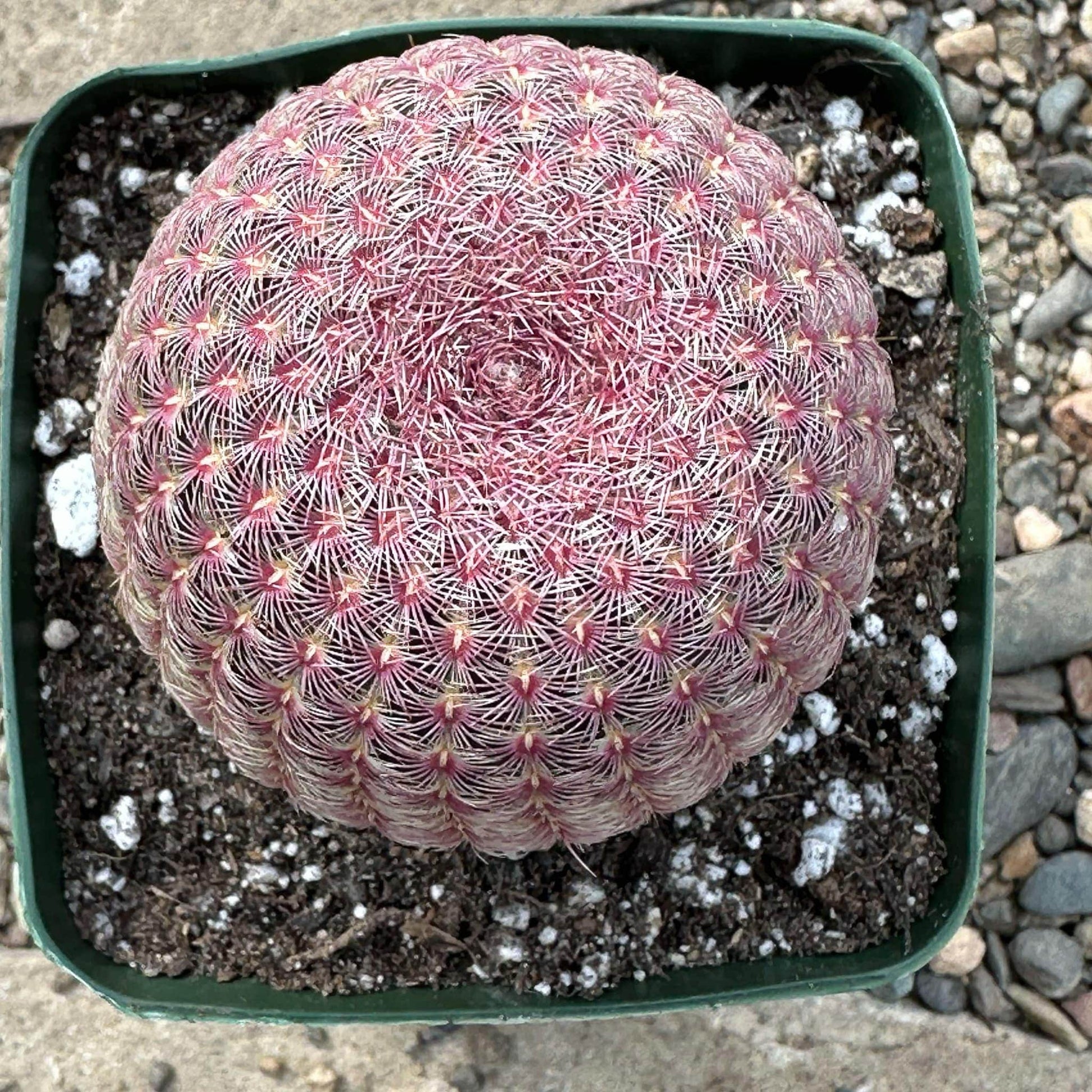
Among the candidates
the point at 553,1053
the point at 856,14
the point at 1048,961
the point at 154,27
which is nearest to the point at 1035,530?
the point at 1048,961

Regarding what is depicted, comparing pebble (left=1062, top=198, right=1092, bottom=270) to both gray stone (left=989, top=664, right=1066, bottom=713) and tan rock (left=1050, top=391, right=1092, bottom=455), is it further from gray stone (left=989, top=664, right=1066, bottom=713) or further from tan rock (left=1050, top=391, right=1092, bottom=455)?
gray stone (left=989, top=664, right=1066, bottom=713)

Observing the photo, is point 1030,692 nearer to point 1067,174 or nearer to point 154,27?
point 1067,174

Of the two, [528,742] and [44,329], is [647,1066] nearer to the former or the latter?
[528,742]

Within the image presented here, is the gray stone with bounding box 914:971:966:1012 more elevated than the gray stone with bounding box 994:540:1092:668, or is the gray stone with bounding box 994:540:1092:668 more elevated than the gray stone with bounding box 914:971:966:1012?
the gray stone with bounding box 994:540:1092:668

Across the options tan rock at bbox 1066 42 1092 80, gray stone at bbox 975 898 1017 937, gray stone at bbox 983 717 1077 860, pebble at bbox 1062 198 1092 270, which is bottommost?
gray stone at bbox 975 898 1017 937

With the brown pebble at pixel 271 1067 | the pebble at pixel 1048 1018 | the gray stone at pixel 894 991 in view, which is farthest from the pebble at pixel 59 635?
the pebble at pixel 1048 1018

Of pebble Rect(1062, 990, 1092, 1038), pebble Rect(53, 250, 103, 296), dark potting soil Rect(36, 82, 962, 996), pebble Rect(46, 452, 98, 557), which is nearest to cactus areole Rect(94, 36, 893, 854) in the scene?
dark potting soil Rect(36, 82, 962, 996)

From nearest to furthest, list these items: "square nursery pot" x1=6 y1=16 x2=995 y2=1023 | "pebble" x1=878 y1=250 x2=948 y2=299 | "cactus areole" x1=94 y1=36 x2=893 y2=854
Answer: "cactus areole" x1=94 y1=36 x2=893 y2=854 → "square nursery pot" x1=6 y1=16 x2=995 y2=1023 → "pebble" x1=878 y1=250 x2=948 y2=299

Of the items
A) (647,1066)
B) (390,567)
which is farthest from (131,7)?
(647,1066)
